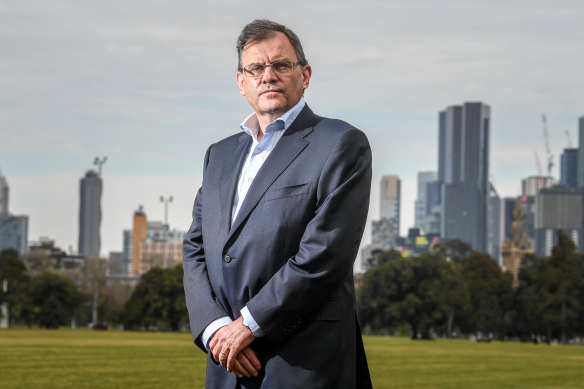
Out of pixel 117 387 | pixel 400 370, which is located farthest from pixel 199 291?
pixel 400 370

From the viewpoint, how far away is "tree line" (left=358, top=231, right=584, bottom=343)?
8550 cm

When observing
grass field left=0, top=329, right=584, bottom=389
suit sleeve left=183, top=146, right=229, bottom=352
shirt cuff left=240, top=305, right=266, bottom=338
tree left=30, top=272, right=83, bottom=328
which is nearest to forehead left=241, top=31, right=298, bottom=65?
suit sleeve left=183, top=146, right=229, bottom=352

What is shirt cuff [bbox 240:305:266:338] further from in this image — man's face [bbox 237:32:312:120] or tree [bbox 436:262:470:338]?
→ tree [bbox 436:262:470:338]

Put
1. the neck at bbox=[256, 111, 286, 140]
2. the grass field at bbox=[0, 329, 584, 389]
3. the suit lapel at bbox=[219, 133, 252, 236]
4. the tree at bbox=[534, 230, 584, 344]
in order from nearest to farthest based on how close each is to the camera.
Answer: the suit lapel at bbox=[219, 133, 252, 236], the neck at bbox=[256, 111, 286, 140], the grass field at bbox=[0, 329, 584, 389], the tree at bbox=[534, 230, 584, 344]

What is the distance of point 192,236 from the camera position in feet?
18.7

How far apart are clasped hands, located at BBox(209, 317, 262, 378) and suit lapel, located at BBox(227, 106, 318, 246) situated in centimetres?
48

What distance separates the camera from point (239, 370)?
5.18 meters

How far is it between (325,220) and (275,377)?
825mm

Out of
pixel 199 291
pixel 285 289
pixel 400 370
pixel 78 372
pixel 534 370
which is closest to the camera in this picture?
pixel 285 289

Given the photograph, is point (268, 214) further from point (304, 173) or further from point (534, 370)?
point (534, 370)

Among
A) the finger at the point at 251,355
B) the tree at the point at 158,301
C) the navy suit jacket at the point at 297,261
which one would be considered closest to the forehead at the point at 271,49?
the navy suit jacket at the point at 297,261

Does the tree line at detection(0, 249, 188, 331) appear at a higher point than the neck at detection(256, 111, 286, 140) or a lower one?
lower

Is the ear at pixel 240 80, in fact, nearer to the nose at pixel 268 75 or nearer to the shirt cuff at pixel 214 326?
the nose at pixel 268 75

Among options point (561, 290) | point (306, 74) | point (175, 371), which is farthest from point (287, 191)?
point (561, 290)
